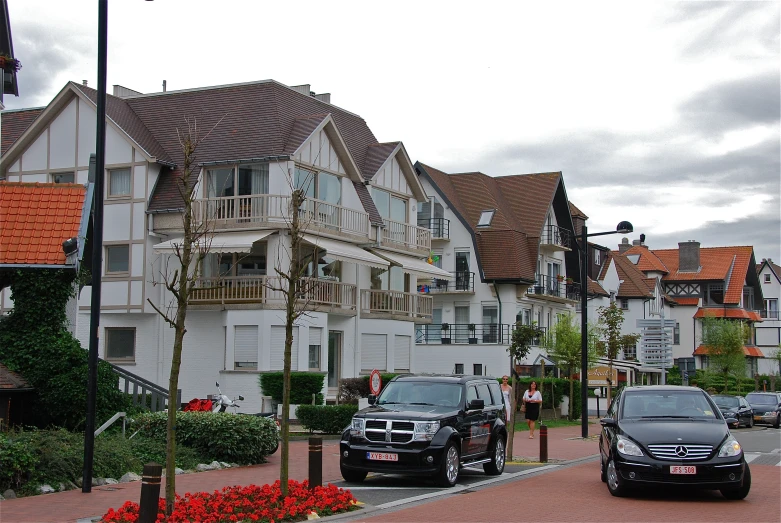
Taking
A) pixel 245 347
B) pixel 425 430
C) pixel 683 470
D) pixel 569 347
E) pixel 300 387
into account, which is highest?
pixel 569 347

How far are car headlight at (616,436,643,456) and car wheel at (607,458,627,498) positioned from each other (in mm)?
295

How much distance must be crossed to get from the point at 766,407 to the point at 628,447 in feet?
107

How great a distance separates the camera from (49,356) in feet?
66.4

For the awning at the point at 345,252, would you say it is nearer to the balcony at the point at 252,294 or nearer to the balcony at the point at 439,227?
the balcony at the point at 252,294

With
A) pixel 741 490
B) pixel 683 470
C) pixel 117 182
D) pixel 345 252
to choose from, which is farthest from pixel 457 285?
pixel 683 470

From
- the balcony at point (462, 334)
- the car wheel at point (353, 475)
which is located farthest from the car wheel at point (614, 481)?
the balcony at point (462, 334)

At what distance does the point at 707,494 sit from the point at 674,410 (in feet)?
4.59

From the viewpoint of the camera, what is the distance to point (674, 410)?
16.1 meters

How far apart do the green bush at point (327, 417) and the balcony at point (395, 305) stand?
475 inches

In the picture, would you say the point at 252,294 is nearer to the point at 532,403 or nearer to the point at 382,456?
the point at 532,403

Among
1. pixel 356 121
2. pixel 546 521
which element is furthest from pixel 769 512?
pixel 356 121

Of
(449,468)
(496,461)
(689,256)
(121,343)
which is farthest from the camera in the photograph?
(689,256)

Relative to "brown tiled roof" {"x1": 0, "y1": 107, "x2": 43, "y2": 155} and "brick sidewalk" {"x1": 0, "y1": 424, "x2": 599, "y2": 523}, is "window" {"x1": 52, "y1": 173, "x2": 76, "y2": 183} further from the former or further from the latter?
"brick sidewalk" {"x1": 0, "y1": 424, "x2": 599, "y2": 523}

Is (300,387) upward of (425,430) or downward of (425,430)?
upward
